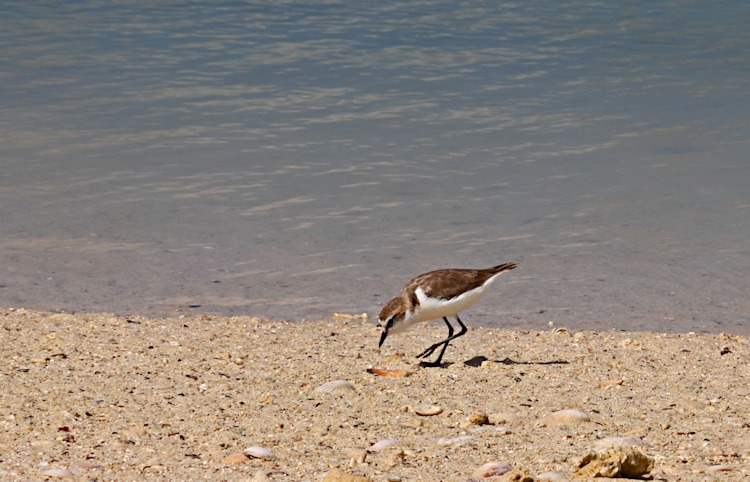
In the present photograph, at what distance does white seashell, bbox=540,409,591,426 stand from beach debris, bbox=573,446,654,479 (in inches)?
34.5

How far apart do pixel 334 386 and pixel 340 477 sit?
5.60 feet

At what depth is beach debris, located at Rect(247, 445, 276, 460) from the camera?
5.21 metres

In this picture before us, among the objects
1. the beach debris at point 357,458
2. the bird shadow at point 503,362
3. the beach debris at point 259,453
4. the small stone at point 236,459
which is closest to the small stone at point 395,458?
the beach debris at point 357,458

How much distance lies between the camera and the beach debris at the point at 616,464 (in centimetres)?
475

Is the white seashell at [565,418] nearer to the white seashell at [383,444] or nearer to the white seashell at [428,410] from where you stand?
the white seashell at [428,410]

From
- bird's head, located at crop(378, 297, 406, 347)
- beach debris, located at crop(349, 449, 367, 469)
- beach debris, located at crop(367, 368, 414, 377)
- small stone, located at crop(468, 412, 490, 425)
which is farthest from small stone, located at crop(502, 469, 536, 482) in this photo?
bird's head, located at crop(378, 297, 406, 347)

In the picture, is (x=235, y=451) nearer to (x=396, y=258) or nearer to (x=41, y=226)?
(x=396, y=258)

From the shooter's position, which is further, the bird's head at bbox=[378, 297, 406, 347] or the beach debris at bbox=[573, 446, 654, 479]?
the bird's head at bbox=[378, 297, 406, 347]

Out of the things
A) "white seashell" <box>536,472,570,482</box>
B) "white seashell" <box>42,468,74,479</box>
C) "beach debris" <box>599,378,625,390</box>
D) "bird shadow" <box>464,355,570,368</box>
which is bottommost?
"bird shadow" <box>464,355,570,368</box>

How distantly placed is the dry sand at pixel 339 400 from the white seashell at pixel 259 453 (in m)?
0.04

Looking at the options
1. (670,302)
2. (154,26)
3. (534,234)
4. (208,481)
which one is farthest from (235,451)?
(154,26)

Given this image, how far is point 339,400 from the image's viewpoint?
626 cm

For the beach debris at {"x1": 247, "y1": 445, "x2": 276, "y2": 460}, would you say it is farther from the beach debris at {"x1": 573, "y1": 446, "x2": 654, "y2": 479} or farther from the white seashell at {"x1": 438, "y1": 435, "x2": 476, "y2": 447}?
the beach debris at {"x1": 573, "y1": 446, "x2": 654, "y2": 479}

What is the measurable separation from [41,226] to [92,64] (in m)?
8.45
